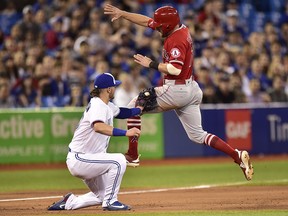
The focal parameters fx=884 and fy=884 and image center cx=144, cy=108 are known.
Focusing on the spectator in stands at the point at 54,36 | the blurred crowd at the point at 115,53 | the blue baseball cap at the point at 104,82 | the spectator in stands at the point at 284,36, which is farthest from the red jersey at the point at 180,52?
the spectator in stands at the point at 284,36

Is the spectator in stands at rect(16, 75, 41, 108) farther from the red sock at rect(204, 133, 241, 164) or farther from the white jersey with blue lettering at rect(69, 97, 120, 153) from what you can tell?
the white jersey with blue lettering at rect(69, 97, 120, 153)

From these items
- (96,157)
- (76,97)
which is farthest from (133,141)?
(76,97)

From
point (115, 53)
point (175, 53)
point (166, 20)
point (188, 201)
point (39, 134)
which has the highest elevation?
point (166, 20)

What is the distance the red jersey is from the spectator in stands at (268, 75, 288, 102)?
27.8 ft

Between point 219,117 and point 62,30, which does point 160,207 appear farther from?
point 62,30

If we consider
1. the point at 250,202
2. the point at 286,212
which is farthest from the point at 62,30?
the point at 286,212

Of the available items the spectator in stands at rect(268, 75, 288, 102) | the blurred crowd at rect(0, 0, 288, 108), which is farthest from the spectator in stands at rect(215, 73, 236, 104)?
the spectator in stands at rect(268, 75, 288, 102)

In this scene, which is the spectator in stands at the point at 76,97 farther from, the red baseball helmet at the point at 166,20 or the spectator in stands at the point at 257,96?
the red baseball helmet at the point at 166,20

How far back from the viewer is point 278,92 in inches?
778

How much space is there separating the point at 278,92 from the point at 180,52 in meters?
9.06

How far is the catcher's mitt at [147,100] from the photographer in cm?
1129

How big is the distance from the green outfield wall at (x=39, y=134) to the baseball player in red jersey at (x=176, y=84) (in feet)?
21.3

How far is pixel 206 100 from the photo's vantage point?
63.5ft

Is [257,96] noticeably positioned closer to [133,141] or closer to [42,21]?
[42,21]
